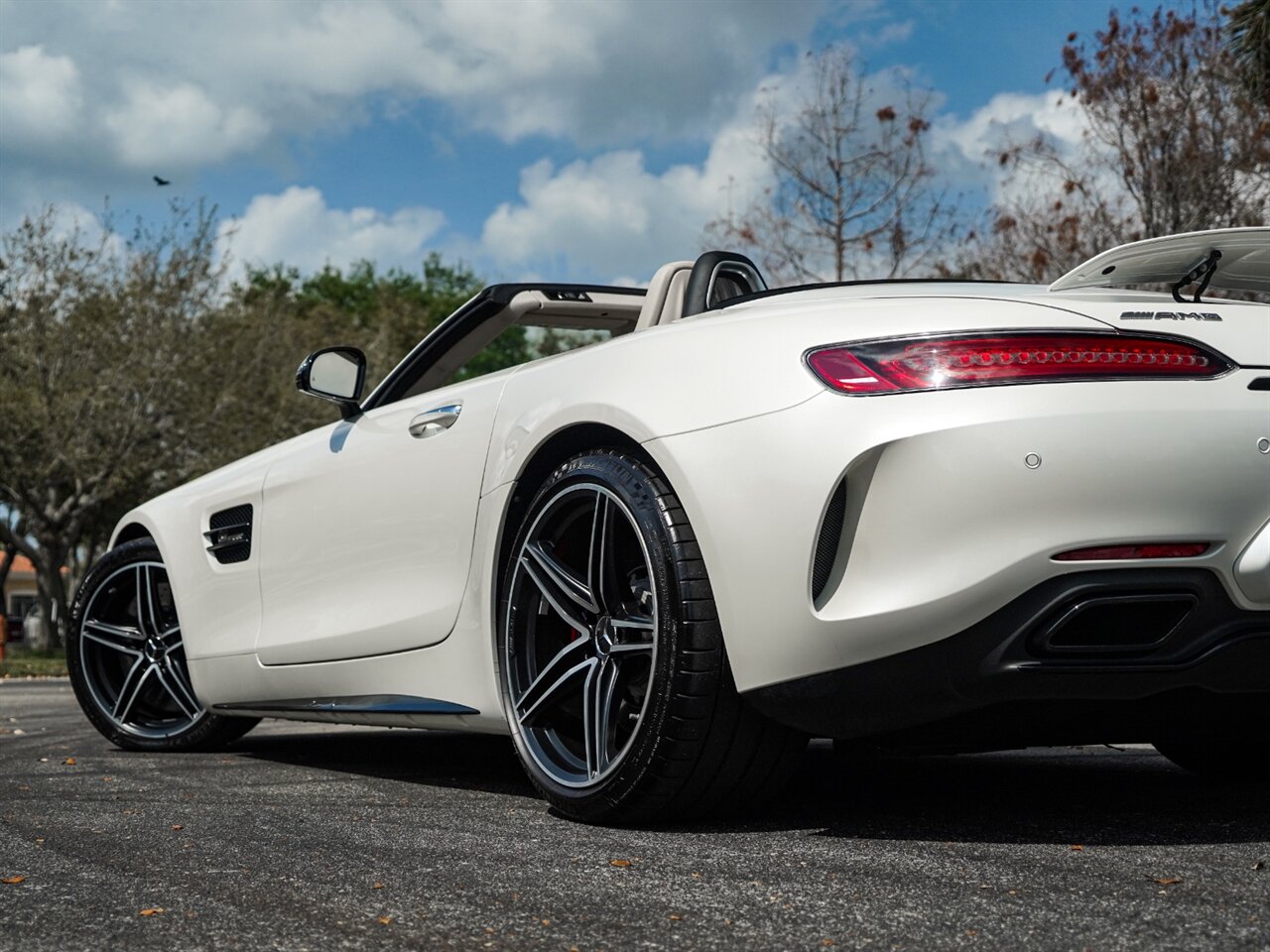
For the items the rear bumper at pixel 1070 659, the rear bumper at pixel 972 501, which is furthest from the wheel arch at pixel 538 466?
the rear bumper at pixel 1070 659

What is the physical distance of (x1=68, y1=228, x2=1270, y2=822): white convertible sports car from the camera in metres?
2.77

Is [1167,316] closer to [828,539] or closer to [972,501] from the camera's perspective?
[972,501]

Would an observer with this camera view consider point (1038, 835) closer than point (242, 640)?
Yes

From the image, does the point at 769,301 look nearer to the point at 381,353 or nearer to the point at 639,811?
the point at 639,811

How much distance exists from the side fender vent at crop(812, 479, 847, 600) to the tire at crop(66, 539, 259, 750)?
10.1 feet

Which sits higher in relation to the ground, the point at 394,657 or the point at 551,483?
the point at 551,483

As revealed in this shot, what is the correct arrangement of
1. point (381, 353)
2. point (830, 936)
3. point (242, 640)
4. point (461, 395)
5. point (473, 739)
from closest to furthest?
point (830, 936), point (461, 395), point (242, 640), point (473, 739), point (381, 353)

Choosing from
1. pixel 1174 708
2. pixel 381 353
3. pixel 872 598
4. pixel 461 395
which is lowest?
pixel 1174 708

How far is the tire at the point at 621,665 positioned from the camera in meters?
3.07

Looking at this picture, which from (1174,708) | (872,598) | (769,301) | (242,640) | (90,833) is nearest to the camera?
(872,598)

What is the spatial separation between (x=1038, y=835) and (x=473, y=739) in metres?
3.16

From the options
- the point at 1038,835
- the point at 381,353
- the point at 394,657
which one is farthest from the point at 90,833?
the point at 381,353

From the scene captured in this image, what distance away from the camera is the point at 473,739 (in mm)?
5883

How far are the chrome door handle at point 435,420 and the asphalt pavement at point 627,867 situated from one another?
0.98 meters
